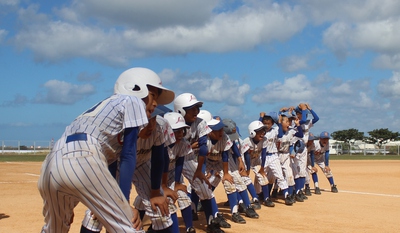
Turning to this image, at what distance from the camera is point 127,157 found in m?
3.64

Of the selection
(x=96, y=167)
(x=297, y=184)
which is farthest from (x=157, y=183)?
(x=297, y=184)

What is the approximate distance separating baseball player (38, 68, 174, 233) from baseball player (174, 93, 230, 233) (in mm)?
3423

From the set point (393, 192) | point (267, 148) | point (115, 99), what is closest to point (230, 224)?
point (267, 148)

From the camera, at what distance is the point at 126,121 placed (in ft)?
Result: 11.8

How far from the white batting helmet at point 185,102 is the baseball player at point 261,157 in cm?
307

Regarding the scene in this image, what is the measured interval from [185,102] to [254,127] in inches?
126

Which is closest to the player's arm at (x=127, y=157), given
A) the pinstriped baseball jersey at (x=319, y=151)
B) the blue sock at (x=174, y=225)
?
the blue sock at (x=174, y=225)

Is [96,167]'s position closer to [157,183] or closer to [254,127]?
[157,183]

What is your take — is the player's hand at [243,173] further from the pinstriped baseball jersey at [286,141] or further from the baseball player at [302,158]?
the baseball player at [302,158]

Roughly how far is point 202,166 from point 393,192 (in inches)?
353

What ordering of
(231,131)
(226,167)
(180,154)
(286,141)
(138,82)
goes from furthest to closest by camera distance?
(286,141) < (231,131) < (226,167) < (180,154) < (138,82)

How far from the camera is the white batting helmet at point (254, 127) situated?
10161 mm

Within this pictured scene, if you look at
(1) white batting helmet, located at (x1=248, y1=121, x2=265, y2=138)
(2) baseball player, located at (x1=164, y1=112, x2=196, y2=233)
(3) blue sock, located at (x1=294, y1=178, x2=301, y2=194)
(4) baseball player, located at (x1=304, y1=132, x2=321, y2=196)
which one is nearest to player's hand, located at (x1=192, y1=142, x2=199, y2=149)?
(2) baseball player, located at (x1=164, y1=112, x2=196, y2=233)

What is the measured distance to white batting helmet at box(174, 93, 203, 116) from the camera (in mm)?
7312
